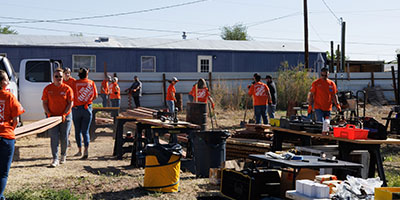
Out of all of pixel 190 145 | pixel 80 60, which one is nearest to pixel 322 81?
pixel 190 145

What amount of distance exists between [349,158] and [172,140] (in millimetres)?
3614

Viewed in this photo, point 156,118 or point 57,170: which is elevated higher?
point 156,118

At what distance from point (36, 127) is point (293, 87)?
61.2 feet

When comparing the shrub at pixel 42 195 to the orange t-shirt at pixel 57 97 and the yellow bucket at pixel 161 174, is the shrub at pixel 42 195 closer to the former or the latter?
the yellow bucket at pixel 161 174

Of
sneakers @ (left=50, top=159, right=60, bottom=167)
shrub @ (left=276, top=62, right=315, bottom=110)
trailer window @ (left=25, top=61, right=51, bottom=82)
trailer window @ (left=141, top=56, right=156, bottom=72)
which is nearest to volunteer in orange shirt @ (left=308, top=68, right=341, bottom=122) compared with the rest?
sneakers @ (left=50, top=159, right=60, bottom=167)

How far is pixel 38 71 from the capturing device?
1403 cm

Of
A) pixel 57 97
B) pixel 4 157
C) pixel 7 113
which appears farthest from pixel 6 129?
pixel 57 97

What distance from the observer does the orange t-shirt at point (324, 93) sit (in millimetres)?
11398

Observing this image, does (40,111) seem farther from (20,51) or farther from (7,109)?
(20,51)

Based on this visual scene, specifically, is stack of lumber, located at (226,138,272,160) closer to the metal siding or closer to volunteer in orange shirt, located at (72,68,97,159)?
volunteer in orange shirt, located at (72,68,97,159)

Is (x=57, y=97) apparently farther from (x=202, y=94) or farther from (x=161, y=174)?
(x=202, y=94)

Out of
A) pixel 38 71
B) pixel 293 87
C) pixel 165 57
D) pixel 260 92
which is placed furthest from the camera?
pixel 165 57

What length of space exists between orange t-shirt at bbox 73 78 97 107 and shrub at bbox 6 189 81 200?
3.68 m

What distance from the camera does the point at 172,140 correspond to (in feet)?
33.5
